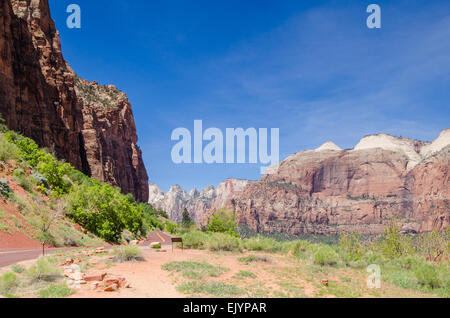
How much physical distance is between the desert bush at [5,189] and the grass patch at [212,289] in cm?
1978

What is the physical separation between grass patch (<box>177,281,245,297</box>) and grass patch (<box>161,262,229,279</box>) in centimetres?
124

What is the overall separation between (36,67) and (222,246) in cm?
5421

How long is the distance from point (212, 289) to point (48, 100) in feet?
212

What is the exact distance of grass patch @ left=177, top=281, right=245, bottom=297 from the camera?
10492mm

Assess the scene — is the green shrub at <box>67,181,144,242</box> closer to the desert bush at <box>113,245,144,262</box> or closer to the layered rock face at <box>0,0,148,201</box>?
the desert bush at <box>113,245,144,262</box>

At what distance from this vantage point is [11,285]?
31.5ft

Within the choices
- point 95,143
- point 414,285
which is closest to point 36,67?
point 95,143

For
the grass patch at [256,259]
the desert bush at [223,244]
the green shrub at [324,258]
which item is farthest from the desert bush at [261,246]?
the green shrub at [324,258]

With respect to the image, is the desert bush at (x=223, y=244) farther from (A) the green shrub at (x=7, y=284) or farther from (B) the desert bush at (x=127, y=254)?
(A) the green shrub at (x=7, y=284)

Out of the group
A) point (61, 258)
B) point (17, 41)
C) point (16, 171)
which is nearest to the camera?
point (61, 258)
